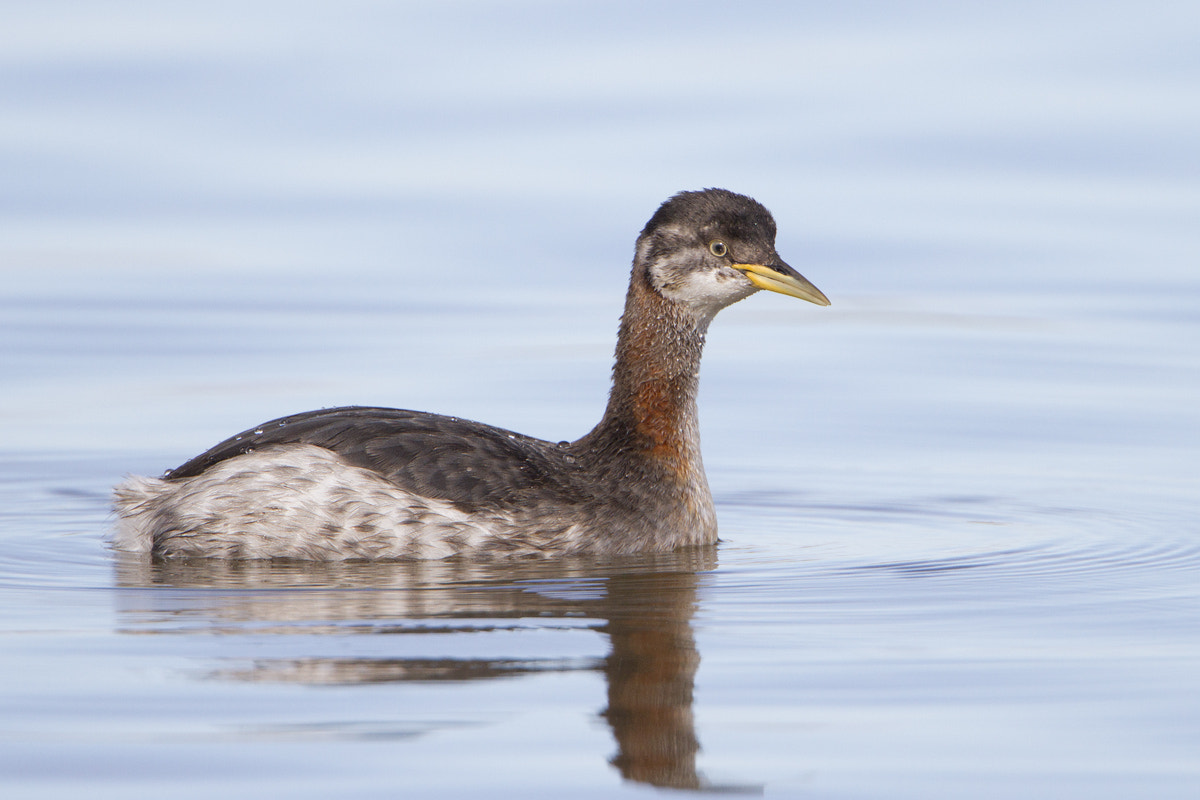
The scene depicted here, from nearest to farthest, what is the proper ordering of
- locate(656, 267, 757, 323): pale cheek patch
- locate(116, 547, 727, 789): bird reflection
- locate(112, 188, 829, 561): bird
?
locate(116, 547, 727, 789): bird reflection → locate(112, 188, 829, 561): bird → locate(656, 267, 757, 323): pale cheek patch

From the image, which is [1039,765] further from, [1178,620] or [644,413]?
[644,413]

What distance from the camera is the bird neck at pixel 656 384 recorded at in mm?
12250

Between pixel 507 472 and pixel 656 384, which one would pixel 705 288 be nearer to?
pixel 656 384

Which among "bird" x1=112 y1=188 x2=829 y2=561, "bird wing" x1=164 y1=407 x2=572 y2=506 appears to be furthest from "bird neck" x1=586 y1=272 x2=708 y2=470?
→ "bird wing" x1=164 y1=407 x2=572 y2=506

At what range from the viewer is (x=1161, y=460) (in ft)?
46.2

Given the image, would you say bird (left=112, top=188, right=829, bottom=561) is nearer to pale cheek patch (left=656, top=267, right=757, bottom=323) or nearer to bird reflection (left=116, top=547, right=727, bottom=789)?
pale cheek patch (left=656, top=267, right=757, bottom=323)

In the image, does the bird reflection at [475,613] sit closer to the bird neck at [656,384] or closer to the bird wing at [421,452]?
the bird wing at [421,452]

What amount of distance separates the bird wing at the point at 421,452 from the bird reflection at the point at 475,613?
0.43m

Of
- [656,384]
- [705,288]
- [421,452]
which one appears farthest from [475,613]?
[705,288]

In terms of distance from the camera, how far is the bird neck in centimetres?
1225

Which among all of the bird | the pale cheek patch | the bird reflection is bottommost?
the bird reflection

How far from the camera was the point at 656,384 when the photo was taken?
40.3 ft

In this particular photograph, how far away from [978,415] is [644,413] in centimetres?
415

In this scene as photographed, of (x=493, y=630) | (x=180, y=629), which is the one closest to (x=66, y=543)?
(x=180, y=629)
